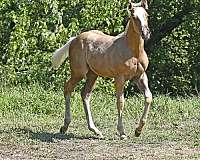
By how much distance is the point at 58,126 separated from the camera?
35.6 feet

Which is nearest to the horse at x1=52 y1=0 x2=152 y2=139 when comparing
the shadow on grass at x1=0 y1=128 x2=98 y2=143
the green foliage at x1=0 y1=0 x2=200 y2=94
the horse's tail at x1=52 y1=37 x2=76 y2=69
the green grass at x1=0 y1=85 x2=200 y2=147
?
the horse's tail at x1=52 y1=37 x2=76 y2=69

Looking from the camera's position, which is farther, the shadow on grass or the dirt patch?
the shadow on grass

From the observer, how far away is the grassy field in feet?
26.1

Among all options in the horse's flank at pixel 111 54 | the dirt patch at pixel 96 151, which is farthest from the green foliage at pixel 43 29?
the dirt patch at pixel 96 151

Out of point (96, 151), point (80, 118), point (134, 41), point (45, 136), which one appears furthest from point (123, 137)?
point (80, 118)

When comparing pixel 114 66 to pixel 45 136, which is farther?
pixel 45 136

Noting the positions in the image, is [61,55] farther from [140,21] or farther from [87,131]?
[140,21]

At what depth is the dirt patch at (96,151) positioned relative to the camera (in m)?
7.64

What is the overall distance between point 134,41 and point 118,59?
0.37 m

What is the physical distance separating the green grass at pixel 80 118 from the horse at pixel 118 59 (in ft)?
1.62

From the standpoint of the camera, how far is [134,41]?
361 inches

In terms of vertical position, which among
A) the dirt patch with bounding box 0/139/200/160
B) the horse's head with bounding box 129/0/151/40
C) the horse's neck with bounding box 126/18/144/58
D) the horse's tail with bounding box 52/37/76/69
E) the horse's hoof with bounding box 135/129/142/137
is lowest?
the horse's hoof with bounding box 135/129/142/137

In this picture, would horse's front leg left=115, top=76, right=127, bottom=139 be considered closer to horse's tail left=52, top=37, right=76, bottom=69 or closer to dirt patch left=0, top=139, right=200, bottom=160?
dirt patch left=0, top=139, right=200, bottom=160

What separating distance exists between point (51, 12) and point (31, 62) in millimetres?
1650
